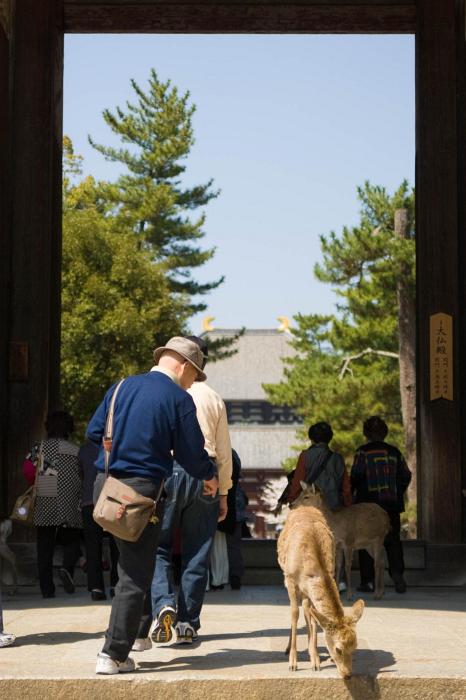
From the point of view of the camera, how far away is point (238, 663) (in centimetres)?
624

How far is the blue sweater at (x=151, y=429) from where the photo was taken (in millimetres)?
5969

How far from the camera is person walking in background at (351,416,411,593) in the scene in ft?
34.4

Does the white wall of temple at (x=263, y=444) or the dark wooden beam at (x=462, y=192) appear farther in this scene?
the white wall of temple at (x=263, y=444)

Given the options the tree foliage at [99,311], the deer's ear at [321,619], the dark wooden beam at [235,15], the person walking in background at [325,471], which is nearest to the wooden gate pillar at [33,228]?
the dark wooden beam at [235,15]

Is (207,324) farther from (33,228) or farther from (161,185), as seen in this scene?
(33,228)

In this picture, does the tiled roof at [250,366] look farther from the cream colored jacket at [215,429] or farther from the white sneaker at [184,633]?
the white sneaker at [184,633]

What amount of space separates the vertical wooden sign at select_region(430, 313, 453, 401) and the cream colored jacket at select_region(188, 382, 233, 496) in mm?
4815

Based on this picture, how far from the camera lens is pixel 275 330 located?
230ft

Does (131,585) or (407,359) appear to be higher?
(407,359)

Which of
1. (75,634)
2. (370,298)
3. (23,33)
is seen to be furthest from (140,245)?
(75,634)

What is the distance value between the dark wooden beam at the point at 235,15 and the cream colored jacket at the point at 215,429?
20.3 ft

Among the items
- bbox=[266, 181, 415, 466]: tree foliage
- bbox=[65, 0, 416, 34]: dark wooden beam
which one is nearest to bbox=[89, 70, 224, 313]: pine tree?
bbox=[266, 181, 415, 466]: tree foliage

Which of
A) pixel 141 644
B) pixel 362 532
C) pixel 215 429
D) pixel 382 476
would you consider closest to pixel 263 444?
pixel 382 476

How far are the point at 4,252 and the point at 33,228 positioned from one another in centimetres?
37
